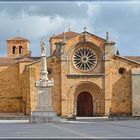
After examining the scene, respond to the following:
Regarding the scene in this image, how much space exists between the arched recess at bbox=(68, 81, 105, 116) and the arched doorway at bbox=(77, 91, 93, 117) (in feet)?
2.46

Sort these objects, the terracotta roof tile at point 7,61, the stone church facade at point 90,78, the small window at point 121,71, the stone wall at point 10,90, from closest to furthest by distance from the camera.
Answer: the stone church facade at point 90,78 → the small window at point 121,71 → the stone wall at point 10,90 → the terracotta roof tile at point 7,61

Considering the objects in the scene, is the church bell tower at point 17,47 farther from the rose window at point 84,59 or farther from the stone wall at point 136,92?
the stone wall at point 136,92

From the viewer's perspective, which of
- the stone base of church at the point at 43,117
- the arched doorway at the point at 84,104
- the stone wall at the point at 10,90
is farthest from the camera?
the stone wall at the point at 10,90

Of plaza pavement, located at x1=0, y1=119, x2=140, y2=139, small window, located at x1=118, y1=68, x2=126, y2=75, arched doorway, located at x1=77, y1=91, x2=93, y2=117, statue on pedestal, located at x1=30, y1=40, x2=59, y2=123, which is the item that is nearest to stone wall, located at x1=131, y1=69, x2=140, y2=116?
small window, located at x1=118, y1=68, x2=126, y2=75

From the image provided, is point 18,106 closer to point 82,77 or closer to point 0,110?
point 0,110

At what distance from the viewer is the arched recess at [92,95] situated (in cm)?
4938

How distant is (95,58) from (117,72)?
9.04ft

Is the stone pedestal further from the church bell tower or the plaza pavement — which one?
the church bell tower

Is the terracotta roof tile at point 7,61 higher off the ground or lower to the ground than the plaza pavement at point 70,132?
higher

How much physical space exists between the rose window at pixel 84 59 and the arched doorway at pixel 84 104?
2950mm

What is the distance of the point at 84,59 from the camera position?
49.9 m

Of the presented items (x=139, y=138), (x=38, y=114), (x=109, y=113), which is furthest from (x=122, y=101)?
(x=139, y=138)

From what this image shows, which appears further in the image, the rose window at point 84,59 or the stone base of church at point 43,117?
the rose window at point 84,59

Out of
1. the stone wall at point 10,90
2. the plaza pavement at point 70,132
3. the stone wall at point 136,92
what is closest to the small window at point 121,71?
the stone wall at point 136,92
